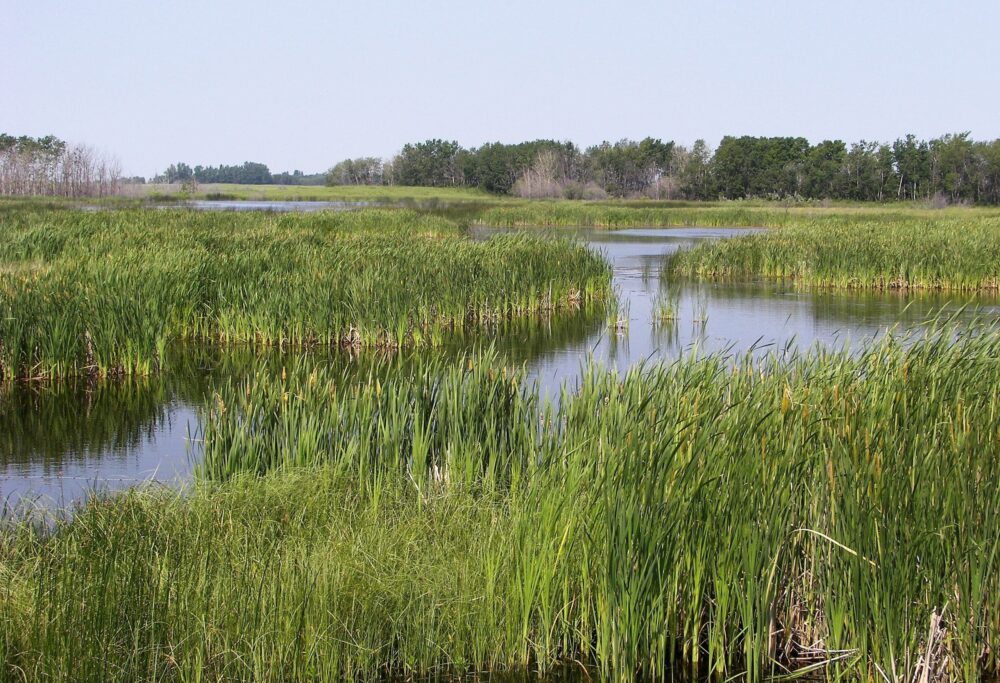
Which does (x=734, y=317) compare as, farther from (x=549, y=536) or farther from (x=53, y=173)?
(x=53, y=173)

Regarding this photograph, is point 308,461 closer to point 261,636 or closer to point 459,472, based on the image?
point 459,472

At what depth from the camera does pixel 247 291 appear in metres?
14.1

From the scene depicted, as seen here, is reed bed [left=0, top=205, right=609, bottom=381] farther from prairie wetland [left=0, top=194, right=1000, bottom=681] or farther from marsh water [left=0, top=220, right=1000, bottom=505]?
prairie wetland [left=0, top=194, right=1000, bottom=681]

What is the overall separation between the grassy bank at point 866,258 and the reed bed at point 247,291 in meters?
5.66

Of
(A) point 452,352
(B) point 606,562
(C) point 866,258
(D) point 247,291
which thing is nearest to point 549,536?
(B) point 606,562

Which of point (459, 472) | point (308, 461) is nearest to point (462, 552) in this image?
point (459, 472)

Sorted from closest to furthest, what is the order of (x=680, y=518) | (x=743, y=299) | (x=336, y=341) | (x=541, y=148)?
(x=680, y=518) < (x=336, y=341) < (x=743, y=299) < (x=541, y=148)

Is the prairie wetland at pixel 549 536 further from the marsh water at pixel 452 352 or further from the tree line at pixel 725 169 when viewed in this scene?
the tree line at pixel 725 169

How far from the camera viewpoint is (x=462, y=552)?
4.74 m

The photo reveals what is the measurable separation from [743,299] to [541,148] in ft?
293

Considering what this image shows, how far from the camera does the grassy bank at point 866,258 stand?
66.3 ft

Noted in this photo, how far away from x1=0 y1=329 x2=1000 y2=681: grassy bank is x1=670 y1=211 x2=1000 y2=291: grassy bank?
1640 cm

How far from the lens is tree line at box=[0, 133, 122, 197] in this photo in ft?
257

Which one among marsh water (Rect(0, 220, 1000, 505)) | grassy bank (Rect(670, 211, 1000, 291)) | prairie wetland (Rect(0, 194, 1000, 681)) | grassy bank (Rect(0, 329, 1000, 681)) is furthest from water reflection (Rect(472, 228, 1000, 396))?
grassy bank (Rect(0, 329, 1000, 681))
